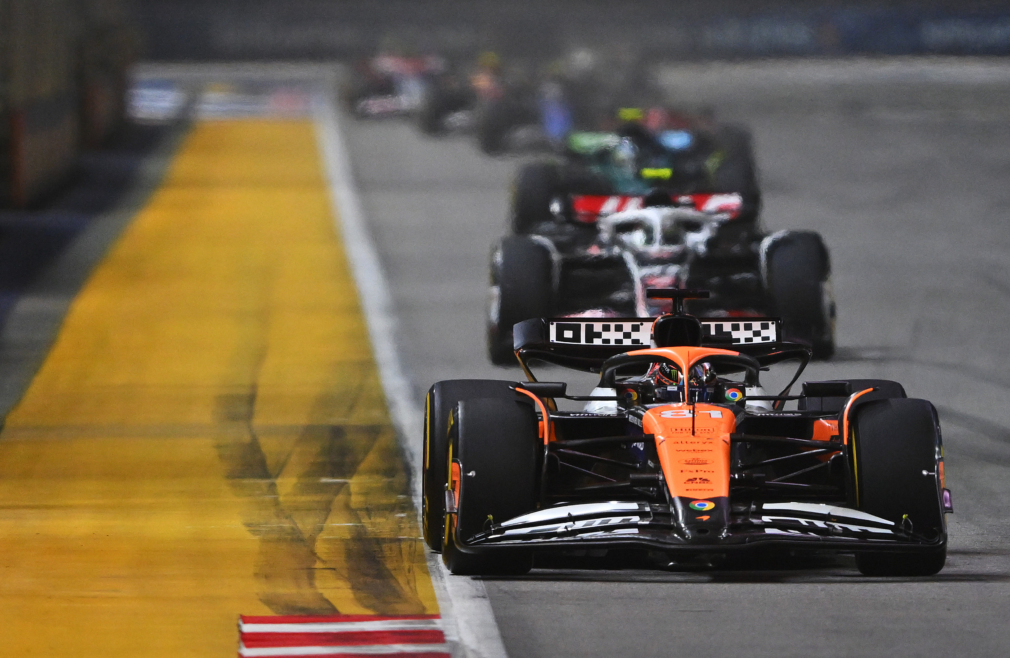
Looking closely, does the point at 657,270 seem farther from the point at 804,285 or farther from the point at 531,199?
the point at 531,199

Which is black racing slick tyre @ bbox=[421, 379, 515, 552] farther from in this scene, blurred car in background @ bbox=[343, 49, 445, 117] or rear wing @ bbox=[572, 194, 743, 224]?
blurred car in background @ bbox=[343, 49, 445, 117]

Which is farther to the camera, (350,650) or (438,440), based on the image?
(438,440)

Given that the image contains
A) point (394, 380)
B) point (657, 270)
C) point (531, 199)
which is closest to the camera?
point (394, 380)

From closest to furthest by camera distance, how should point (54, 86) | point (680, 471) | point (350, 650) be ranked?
point (350, 650) → point (680, 471) → point (54, 86)

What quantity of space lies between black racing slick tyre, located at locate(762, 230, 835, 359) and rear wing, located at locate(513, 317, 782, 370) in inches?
156

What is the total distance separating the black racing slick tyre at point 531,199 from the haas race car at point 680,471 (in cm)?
827

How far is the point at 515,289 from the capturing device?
13.1 metres

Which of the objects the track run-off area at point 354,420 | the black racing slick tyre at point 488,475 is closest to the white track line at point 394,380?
the track run-off area at point 354,420

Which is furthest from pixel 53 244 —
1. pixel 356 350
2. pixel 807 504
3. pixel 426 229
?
pixel 807 504

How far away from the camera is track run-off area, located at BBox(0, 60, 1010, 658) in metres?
7.10

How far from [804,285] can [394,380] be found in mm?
2918

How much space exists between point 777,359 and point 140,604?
3233 mm

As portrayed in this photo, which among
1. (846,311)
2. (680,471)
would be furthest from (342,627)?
(846,311)

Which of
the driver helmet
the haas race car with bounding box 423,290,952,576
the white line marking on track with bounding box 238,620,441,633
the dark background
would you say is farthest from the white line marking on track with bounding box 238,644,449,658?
the dark background
